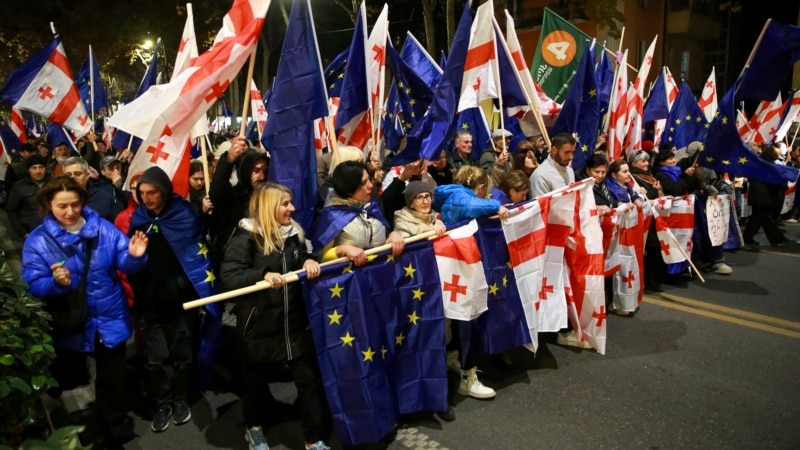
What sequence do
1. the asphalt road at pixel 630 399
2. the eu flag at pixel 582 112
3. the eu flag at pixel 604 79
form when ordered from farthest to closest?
the eu flag at pixel 604 79 < the eu flag at pixel 582 112 < the asphalt road at pixel 630 399

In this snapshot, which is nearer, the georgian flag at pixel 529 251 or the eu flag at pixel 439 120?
the georgian flag at pixel 529 251

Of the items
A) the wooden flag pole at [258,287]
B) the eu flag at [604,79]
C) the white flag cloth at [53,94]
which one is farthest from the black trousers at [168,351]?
the eu flag at [604,79]

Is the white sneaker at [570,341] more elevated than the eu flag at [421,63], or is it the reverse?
the eu flag at [421,63]

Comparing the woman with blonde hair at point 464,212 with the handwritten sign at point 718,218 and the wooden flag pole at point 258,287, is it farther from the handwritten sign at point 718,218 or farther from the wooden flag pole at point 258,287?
the handwritten sign at point 718,218

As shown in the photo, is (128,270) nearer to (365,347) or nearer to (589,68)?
(365,347)

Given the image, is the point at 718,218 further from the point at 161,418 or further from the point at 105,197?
the point at 105,197

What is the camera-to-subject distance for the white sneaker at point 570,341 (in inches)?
223

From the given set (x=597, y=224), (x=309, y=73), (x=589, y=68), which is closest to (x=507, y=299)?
(x=597, y=224)

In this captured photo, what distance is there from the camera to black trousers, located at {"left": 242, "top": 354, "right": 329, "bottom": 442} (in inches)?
155

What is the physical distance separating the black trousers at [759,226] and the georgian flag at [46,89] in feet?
34.0

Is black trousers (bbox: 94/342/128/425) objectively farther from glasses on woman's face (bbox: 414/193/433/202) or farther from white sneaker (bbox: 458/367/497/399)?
white sneaker (bbox: 458/367/497/399)

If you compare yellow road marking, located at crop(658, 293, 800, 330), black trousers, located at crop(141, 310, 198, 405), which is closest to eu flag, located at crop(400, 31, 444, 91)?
yellow road marking, located at crop(658, 293, 800, 330)

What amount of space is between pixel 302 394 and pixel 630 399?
252 centimetres

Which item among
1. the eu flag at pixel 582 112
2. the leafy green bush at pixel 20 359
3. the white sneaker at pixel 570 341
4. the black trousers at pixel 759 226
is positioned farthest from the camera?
the black trousers at pixel 759 226
